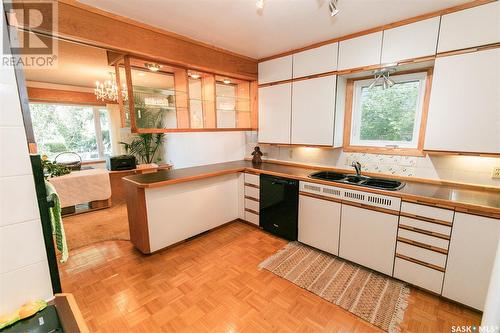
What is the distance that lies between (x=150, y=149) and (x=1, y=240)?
509 centimetres

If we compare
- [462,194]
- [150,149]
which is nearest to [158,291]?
[462,194]

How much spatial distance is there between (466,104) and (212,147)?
3.04 m

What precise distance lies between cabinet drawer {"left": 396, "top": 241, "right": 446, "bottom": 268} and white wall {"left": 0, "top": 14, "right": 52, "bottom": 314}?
2.55 meters

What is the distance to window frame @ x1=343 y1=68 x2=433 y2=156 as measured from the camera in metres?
2.30

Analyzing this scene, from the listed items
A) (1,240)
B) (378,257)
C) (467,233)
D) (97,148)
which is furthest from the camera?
(97,148)

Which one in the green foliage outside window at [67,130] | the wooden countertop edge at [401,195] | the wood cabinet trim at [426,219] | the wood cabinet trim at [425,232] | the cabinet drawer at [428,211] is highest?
the green foliage outside window at [67,130]

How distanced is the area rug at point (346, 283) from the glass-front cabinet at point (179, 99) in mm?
1985

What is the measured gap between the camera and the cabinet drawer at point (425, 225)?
5.83ft

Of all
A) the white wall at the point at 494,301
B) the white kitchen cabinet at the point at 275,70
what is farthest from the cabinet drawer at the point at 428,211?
the white kitchen cabinet at the point at 275,70

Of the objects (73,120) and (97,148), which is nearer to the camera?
(73,120)

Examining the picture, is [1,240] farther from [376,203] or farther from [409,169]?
[409,169]

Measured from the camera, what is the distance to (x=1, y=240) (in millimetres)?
878

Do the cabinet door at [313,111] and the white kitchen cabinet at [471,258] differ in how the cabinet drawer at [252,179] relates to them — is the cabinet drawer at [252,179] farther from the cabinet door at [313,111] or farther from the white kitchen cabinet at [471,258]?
the white kitchen cabinet at [471,258]

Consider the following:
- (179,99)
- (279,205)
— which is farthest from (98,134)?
(279,205)
